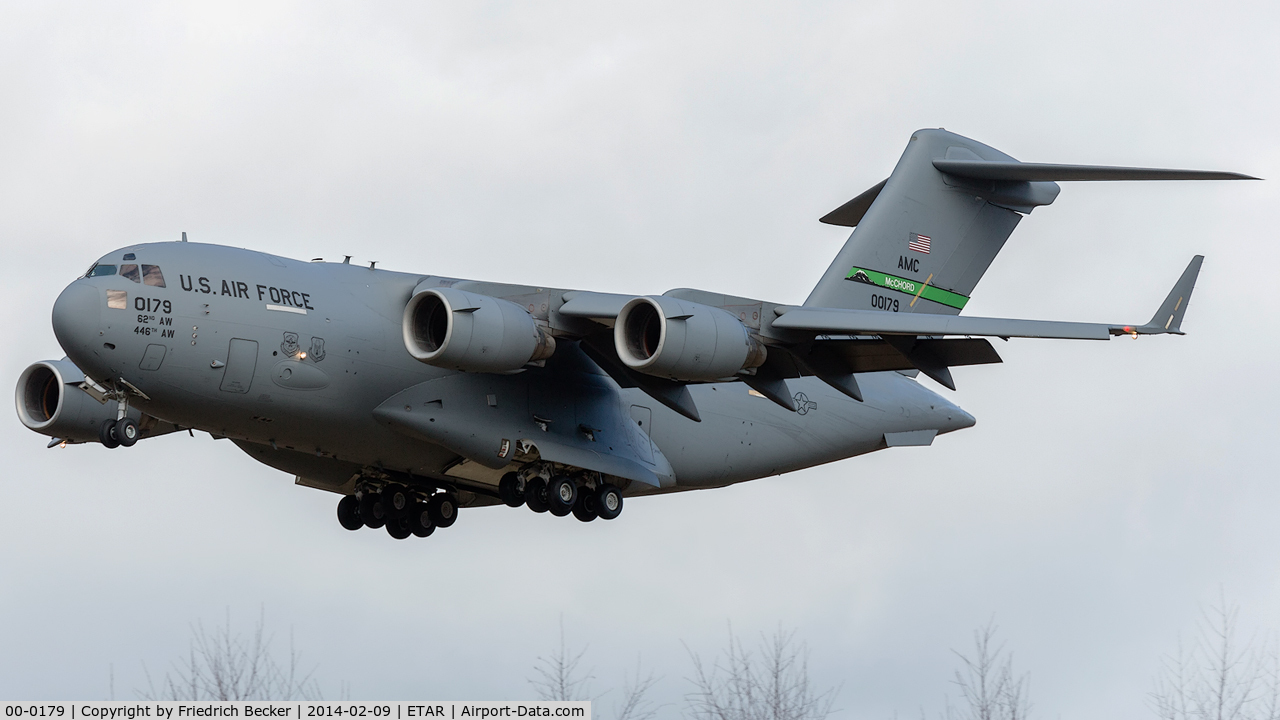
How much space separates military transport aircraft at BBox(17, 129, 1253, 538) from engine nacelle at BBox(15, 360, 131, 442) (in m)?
0.02

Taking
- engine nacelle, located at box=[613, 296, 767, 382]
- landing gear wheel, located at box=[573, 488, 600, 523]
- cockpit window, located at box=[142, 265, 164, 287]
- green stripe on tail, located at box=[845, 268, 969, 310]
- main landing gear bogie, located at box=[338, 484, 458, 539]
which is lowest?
landing gear wheel, located at box=[573, 488, 600, 523]

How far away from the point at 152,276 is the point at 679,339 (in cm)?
367

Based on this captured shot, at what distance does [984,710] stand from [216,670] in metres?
5.85

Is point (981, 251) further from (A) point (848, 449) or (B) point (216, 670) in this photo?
(B) point (216, 670)

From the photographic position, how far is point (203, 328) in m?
12.2

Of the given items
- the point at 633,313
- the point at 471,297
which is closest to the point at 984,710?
the point at 633,313

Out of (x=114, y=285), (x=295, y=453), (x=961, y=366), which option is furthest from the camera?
(x=295, y=453)

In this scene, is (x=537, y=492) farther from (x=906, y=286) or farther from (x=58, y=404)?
(x=906, y=286)

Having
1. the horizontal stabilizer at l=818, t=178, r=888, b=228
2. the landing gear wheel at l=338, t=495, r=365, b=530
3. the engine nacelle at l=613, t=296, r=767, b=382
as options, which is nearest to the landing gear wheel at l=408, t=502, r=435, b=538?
the landing gear wheel at l=338, t=495, r=365, b=530

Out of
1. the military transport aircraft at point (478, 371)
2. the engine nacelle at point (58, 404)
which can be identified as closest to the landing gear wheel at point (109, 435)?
the military transport aircraft at point (478, 371)

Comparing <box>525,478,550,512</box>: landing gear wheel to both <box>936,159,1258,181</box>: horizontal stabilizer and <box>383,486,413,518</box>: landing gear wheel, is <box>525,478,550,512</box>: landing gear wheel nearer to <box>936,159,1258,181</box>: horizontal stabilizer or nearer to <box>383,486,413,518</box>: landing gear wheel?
<box>383,486,413,518</box>: landing gear wheel

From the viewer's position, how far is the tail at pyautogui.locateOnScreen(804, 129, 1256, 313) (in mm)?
15656

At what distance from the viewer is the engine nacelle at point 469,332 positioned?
480 inches

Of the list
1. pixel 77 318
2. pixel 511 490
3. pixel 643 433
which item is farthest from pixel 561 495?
pixel 77 318
